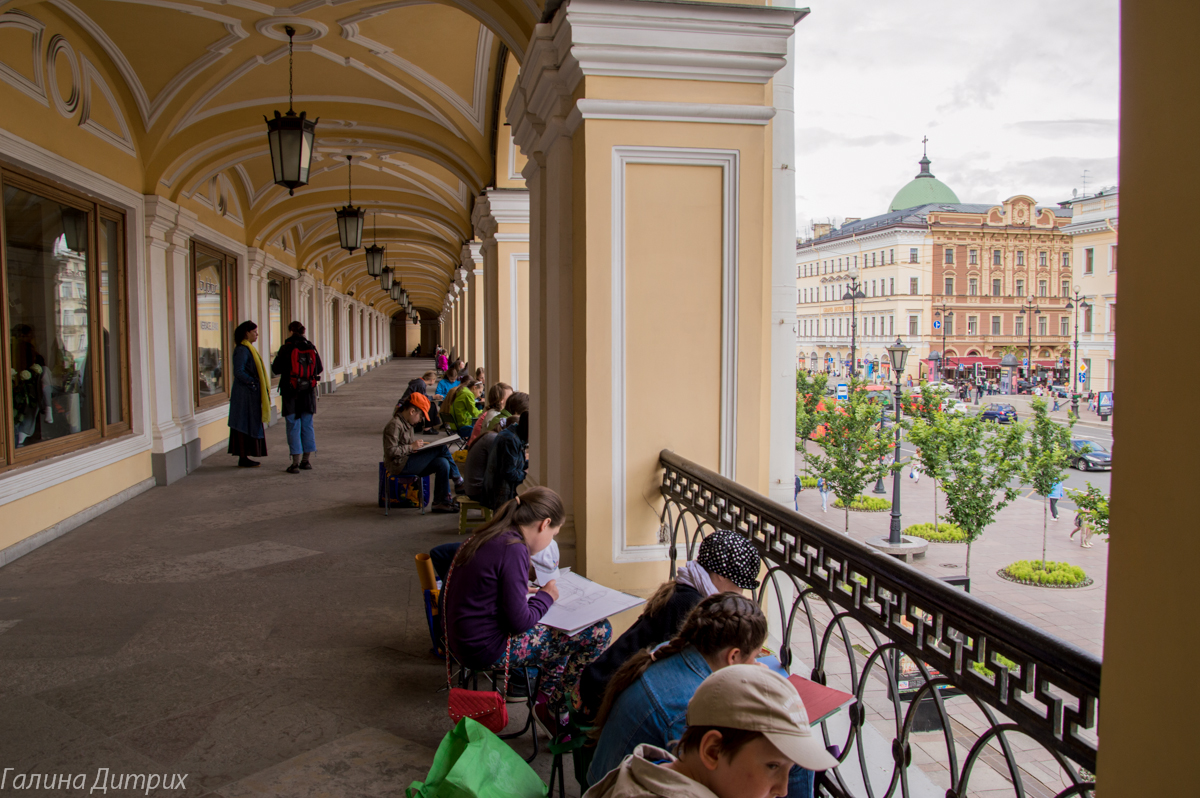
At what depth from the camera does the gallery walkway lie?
2992 mm

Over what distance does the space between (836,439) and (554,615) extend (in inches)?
1378

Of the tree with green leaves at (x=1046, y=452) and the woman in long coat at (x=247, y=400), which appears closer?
the woman in long coat at (x=247, y=400)

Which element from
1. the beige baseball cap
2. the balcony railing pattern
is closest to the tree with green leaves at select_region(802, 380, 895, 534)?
the balcony railing pattern

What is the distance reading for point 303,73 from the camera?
8.32 m

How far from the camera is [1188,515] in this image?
1038 mm

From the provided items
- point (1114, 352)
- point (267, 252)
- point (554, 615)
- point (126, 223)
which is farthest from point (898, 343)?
point (1114, 352)

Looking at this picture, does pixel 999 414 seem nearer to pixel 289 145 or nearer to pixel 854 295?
pixel 854 295

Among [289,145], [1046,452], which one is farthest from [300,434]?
[1046,452]

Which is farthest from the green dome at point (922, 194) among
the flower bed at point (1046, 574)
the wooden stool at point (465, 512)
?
the wooden stool at point (465, 512)

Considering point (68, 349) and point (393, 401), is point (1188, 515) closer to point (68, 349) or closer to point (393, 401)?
point (68, 349)

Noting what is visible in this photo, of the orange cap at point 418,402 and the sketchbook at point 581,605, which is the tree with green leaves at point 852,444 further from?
the sketchbook at point 581,605

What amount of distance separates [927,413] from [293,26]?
105 feet

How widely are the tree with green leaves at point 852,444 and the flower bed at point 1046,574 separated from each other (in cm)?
662

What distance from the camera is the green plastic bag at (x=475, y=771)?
7.07 ft
